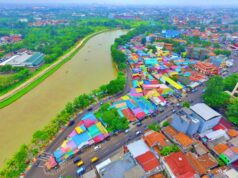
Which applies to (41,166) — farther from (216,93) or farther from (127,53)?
(127,53)

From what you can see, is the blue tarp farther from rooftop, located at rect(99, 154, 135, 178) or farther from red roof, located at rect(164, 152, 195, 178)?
red roof, located at rect(164, 152, 195, 178)

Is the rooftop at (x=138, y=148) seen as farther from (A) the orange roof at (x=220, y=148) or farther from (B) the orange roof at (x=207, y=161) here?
(A) the orange roof at (x=220, y=148)

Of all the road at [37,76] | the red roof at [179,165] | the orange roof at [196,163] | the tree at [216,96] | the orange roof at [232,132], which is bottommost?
the road at [37,76]

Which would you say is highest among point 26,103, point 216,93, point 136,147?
point 216,93

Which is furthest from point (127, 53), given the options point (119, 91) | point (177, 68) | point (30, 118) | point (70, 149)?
point (70, 149)

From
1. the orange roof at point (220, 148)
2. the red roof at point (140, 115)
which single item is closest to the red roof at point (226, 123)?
the orange roof at point (220, 148)

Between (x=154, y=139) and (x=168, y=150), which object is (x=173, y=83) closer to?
(x=154, y=139)

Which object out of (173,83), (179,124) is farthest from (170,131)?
(173,83)
